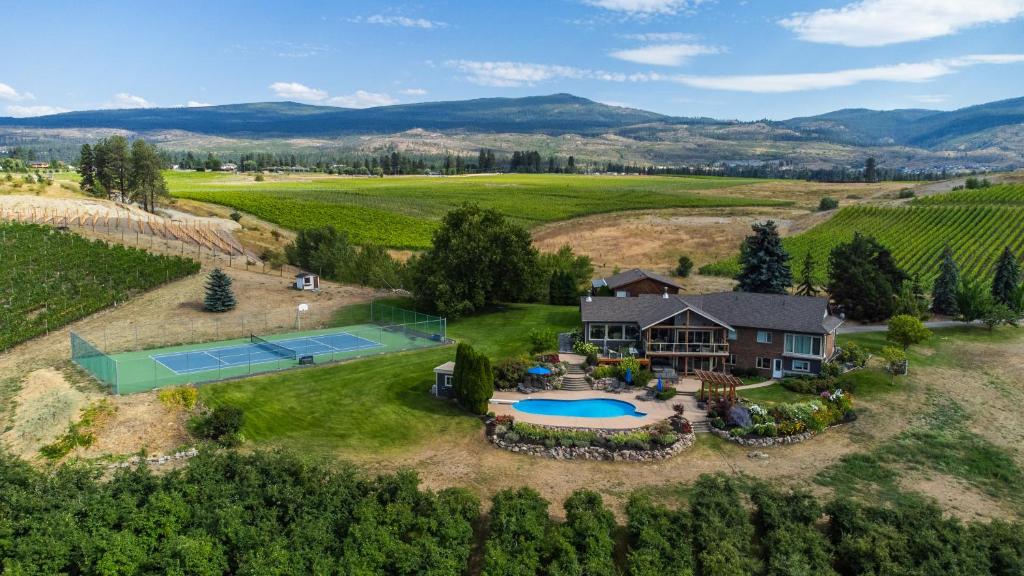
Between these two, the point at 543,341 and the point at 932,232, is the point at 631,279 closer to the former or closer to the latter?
the point at 543,341

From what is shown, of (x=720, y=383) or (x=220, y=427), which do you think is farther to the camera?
(x=720, y=383)

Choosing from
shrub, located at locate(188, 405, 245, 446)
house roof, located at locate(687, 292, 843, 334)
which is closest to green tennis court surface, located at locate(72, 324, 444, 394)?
shrub, located at locate(188, 405, 245, 446)

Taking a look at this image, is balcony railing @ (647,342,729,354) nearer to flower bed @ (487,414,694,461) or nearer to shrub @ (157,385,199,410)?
flower bed @ (487,414,694,461)

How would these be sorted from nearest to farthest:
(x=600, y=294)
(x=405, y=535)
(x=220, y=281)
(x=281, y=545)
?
(x=281, y=545)
(x=405, y=535)
(x=220, y=281)
(x=600, y=294)

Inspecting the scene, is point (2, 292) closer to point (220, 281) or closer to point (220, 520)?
point (220, 281)

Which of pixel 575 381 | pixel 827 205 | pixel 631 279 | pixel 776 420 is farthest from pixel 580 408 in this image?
pixel 827 205

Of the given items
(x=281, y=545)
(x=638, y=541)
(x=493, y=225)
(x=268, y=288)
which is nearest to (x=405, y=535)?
(x=281, y=545)

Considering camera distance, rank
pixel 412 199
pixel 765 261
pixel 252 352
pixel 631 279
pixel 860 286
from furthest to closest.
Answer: pixel 412 199 < pixel 765 261 < pixel 631 279 < pixel 860 286 < pixel 252 352
